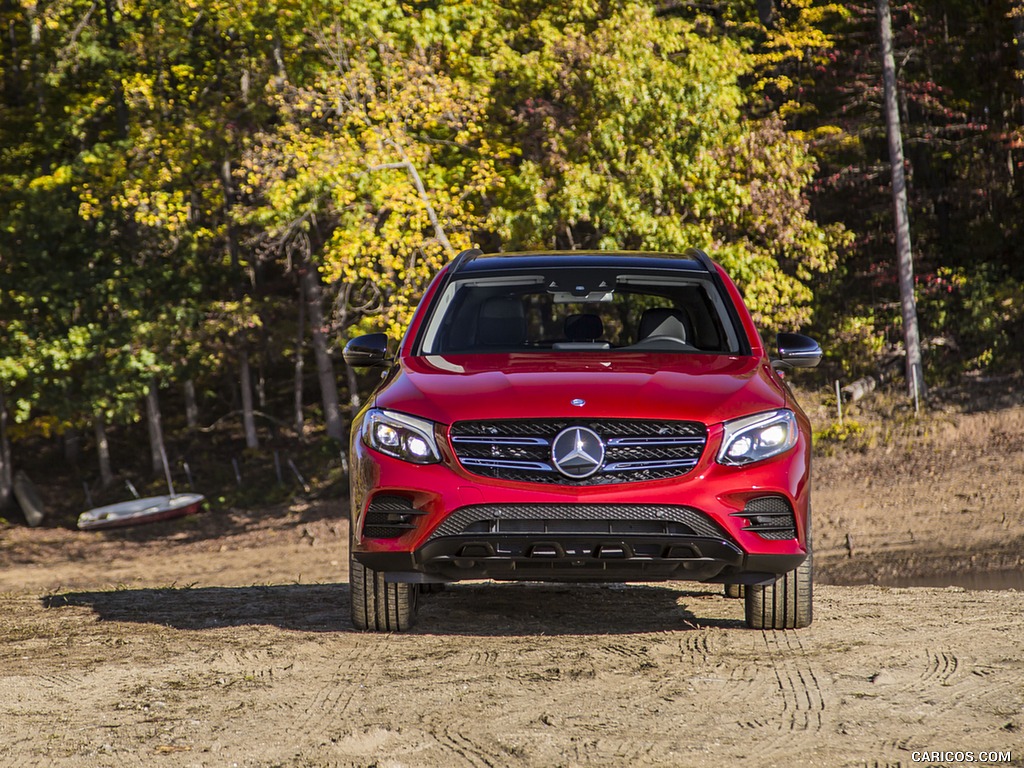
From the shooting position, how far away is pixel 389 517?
6.01 m

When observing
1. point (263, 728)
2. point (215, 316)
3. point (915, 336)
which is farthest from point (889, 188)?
point (263, 728)

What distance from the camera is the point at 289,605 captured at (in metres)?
8.03

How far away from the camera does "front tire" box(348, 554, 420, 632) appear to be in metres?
6.56

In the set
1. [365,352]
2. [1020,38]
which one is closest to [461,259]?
[365,352]

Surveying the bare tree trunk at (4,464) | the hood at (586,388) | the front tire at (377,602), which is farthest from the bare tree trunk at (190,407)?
the hood at (586,388)

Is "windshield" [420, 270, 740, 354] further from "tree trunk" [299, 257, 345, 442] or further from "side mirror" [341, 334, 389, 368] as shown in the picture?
"tree trunk" [299, 257, 345, 442]

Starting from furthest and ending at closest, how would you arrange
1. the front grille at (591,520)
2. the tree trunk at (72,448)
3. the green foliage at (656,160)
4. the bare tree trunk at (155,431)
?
the tree trunk at (72,448) < the bare tree trunk at (155,431) < the green foliage at (656,160) < the front grille at (591,520)

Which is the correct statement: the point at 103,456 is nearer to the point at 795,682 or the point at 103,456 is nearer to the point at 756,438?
the point at 756,438

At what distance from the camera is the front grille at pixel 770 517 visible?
5.88 metres

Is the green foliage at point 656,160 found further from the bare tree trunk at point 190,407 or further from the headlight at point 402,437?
the bare tree trunk at point 190,407

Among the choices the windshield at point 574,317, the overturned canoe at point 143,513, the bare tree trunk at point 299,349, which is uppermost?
the windshield at point 574,317

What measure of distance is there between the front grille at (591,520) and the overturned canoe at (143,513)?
22.3 metres

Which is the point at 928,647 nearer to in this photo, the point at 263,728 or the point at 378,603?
the point at 378,603

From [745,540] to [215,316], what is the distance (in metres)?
24.5
